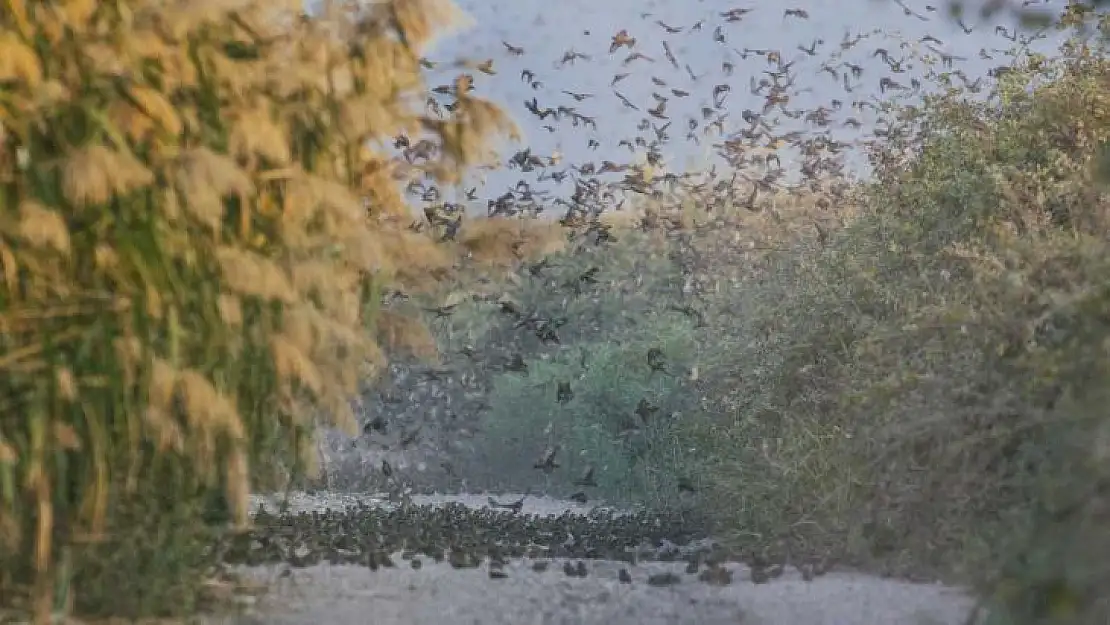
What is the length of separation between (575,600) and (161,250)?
173 cm

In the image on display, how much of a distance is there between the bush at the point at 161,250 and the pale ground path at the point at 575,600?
55cm

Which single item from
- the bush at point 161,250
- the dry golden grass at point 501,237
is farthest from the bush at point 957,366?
the bush at point 161,250

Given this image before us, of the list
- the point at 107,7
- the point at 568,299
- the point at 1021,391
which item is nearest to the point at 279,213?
the point at 107,7

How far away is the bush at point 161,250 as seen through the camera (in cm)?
319

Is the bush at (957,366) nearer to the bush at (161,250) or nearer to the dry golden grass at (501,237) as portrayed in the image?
the dry golden grass at (501,237)

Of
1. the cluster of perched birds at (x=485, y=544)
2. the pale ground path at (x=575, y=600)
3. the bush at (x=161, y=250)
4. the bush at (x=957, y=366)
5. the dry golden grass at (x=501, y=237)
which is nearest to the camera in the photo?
the bush at (x=957, y=366)

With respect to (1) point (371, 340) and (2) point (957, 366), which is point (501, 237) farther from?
(2) point (957, 366)

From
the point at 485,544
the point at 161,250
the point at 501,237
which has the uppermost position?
the point at 501,237

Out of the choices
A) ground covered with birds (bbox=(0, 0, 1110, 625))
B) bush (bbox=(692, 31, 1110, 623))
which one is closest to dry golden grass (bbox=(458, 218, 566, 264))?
ground covered with birds (bbox=(0, 0, 1110, 625))

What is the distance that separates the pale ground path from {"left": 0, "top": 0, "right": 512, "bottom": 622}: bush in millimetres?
553

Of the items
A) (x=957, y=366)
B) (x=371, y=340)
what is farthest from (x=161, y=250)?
(x=957, y=366)

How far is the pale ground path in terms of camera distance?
11.8 ft

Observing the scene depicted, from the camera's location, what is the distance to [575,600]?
13.0 feet

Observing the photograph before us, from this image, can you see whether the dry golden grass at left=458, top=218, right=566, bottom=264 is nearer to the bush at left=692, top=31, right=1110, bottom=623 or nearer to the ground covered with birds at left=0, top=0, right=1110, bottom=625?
the ground covered with birds at left=0, top=0, right=1110, bottom=625
